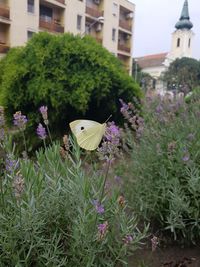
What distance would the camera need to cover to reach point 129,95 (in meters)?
5.69

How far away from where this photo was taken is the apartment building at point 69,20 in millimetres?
17516

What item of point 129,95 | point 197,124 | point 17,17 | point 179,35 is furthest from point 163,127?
point 179,35

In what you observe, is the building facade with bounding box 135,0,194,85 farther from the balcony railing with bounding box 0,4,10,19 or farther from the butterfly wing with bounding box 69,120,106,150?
the butterfly wing with bounding box 69,120,106,150

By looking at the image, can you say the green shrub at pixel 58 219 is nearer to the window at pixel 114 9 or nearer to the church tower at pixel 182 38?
the window at pixel 114 9

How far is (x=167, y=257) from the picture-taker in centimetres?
236

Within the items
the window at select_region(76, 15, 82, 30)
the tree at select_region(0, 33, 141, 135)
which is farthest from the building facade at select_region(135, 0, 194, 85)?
the tree at select_region(0, 33, 141, 135)

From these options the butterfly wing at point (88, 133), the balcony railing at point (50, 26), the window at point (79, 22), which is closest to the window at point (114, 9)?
the window at point (79, 22)

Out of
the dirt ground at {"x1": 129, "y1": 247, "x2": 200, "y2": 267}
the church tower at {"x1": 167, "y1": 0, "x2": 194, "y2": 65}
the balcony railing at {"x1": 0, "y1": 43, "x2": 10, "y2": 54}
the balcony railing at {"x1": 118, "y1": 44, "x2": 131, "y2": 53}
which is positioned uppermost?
Answer: the church tower at {"x1": 167, "y1": 0, "x2": 194, "y2": 65}

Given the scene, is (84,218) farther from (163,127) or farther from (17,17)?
(17,17)

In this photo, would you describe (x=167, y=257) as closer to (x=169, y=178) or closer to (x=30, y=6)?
(x=169, y=178)

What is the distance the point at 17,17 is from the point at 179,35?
51637 mm

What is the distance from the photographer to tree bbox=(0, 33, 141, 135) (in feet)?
16.7

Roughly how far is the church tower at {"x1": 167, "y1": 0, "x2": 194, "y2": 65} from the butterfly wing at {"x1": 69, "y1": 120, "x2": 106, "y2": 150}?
6136cm

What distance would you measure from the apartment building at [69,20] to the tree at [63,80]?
223 inches
